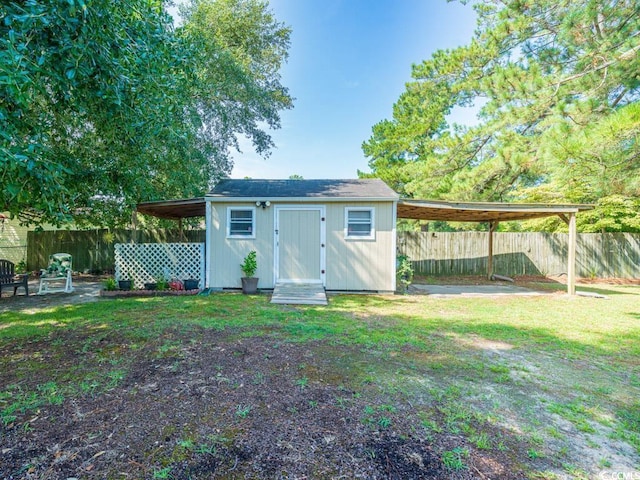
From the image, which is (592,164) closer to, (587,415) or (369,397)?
(587,415)

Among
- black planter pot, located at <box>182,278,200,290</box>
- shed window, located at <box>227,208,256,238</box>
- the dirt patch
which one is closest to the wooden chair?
black planter pot, located at <box>182,278,200,290</box>

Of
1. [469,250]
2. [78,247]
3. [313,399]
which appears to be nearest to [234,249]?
[313,399]

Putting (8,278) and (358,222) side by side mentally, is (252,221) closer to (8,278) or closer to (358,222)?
(358,222)

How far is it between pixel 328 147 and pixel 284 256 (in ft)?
44.1

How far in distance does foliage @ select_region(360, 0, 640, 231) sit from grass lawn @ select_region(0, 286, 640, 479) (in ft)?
9.62

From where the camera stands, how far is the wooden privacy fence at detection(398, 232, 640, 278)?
11.5 m

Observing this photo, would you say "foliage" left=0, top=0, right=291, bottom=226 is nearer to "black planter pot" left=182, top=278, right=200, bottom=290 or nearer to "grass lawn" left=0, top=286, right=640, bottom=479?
"grass lawn" left=0, top=286, right=640, bottom=479

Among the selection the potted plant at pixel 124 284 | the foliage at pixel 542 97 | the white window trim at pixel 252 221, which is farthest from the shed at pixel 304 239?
the foliage at pixel 542 97

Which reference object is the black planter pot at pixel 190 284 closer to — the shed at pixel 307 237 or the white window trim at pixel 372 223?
the shed at pixel 307 237

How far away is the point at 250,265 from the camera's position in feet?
25.1

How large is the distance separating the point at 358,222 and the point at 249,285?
319cm

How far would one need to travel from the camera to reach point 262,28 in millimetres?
13734

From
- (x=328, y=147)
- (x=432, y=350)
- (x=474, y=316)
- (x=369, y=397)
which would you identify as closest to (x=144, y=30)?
(x=369, y=397)

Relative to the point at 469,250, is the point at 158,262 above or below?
below
